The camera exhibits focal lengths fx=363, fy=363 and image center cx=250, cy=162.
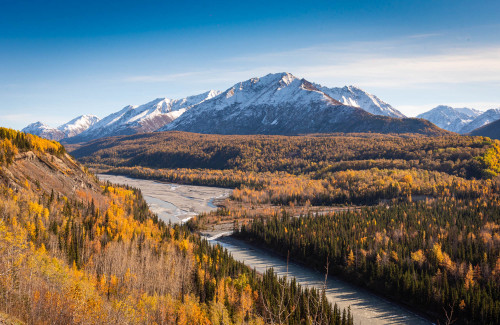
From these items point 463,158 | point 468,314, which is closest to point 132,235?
point 468,314

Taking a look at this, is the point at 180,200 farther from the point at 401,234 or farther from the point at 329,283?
the point at 401,234

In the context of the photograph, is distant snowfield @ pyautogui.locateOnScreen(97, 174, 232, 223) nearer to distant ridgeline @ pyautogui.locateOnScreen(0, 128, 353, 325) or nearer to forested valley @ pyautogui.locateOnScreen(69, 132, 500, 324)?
forested valley @ pyautogui.locateOnScreen(69, 132, 500, 324)

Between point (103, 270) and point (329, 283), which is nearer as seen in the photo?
point (103, 270)

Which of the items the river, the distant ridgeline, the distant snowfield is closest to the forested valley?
the river

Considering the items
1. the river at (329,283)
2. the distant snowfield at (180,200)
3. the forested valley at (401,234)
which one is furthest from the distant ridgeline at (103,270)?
the distant snowfield at (180,200)

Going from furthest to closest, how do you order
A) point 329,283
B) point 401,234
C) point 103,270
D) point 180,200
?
point 180,200
point 401,234
point 329,283
point 103,270

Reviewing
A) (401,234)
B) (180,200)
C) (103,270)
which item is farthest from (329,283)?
(180,200)
